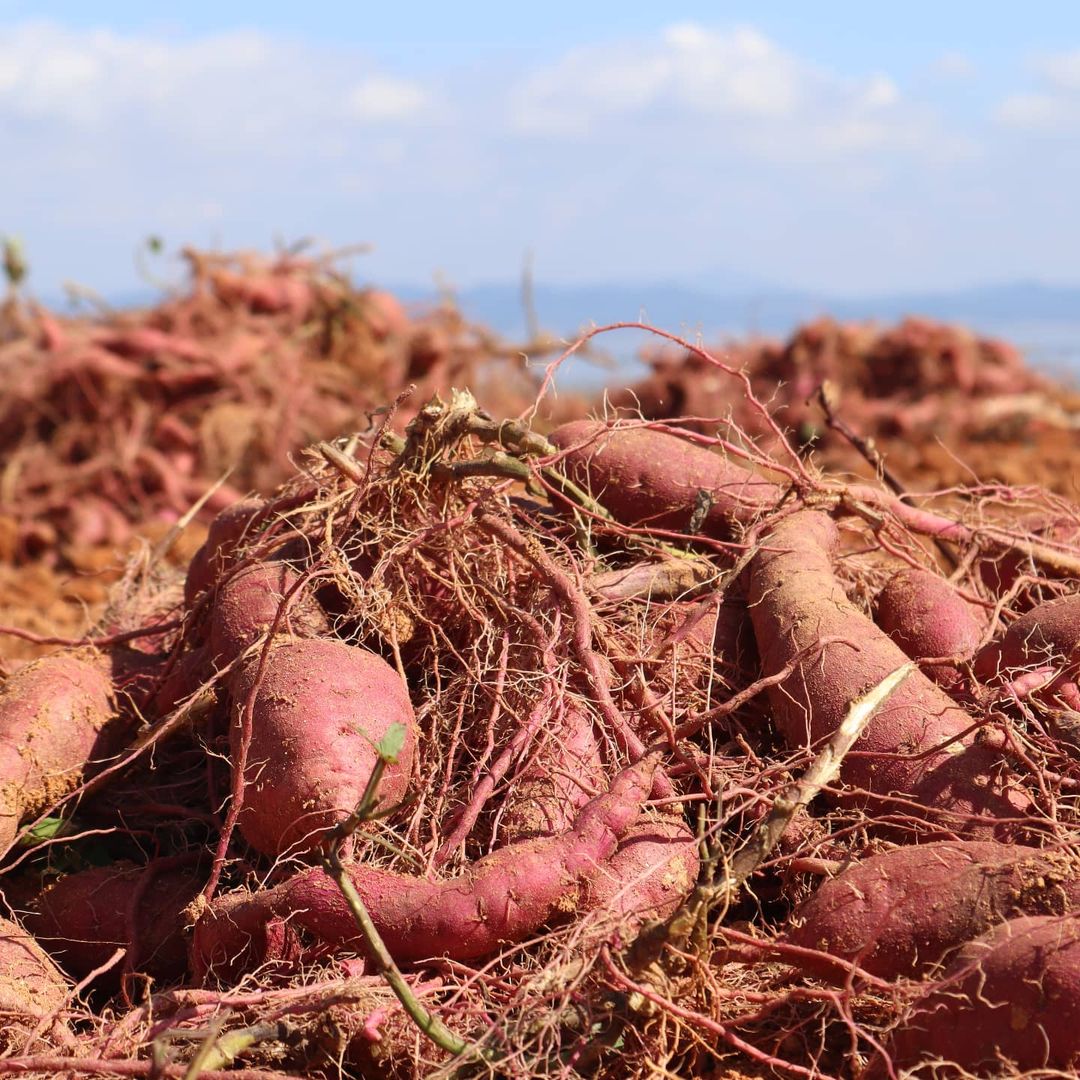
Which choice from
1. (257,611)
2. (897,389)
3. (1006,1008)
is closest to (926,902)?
(1006,1008)

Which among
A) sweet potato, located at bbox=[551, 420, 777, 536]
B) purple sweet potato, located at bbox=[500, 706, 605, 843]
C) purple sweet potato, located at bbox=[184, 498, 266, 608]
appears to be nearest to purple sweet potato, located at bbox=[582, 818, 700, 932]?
purple sweet potato, located at bbox=[500, 706, 605, 843]

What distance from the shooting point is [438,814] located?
2150mm

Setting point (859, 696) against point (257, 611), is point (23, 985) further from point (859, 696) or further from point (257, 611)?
point (859, 696)

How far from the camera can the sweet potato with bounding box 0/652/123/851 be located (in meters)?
2.31

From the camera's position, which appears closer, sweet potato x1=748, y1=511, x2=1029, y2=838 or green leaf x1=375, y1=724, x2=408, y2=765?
green leaf x1=375, y1=724, x2=408, y2=765

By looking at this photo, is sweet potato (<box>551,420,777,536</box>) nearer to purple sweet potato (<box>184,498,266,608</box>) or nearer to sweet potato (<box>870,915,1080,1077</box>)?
purple sweet potato (<box>184,498,266,608</box>)

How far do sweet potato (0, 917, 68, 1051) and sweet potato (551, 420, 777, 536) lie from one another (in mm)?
1336

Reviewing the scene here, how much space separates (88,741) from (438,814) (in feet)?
2.56

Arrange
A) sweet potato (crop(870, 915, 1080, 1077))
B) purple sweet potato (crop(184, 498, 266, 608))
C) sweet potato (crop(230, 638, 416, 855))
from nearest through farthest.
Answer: sweet potato (crop(870, 915, 1080, 1077)) → sweet potato (crop(230, 638, 416, 855)) → purple sweet potato (crop(184, 498, 266, 608))

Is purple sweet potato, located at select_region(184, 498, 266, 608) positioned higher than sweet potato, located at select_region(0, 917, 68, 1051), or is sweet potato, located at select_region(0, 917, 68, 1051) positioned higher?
purple sweet potato, located at select_region(184, 498, 266, 608)

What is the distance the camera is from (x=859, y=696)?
2152 millimetres

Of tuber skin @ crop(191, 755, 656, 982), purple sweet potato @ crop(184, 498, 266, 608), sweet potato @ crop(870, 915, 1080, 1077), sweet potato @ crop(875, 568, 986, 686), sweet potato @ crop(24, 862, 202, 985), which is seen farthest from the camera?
purple sweet potato @ crop(184, 498, 266, 608)

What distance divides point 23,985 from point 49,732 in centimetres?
52

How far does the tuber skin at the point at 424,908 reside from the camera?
75.3 inches
